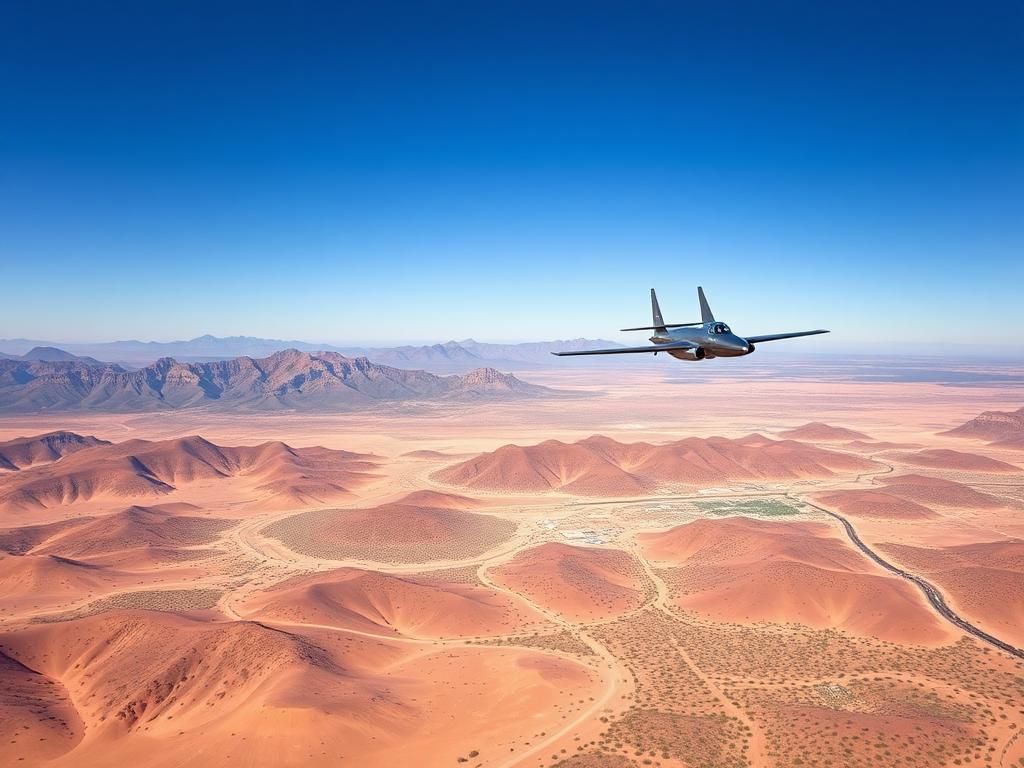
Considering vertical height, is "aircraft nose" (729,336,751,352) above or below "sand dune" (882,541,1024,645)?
above

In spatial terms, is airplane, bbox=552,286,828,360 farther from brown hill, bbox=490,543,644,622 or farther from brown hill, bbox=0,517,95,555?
brown hill, bbox=0,517,95,555

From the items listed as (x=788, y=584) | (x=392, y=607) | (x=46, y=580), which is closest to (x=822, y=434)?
(x=788, y=584)

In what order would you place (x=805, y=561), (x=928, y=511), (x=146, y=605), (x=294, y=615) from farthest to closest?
1. (x=928, y=511)
2. (x=805, y=561)
3. (x=146, y=605)
4. (x=294, y=615)

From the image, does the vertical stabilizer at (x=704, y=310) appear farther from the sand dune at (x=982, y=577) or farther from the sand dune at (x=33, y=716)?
the sand dune at (x=33, y=716)

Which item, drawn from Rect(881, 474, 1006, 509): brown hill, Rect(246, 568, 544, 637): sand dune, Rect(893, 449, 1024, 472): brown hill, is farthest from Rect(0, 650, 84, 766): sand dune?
Rect(893, 449, 1024, 472): brown hill

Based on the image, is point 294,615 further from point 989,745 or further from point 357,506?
point 357,506

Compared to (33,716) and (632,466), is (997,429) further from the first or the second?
(33,716)

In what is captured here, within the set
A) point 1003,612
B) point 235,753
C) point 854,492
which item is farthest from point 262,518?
point 854,492
